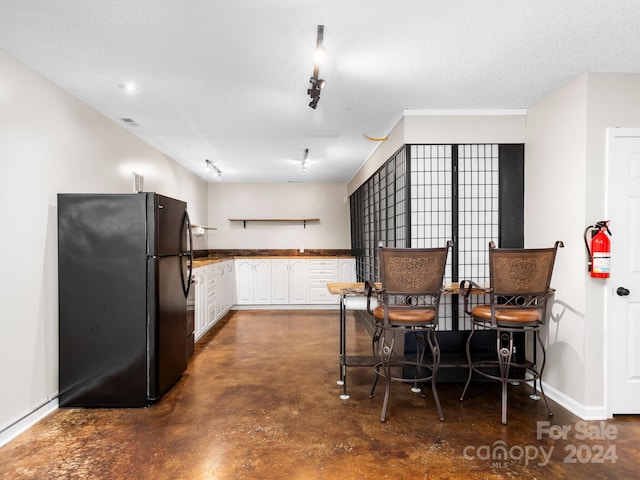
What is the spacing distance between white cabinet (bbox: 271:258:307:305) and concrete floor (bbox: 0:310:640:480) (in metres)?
3.65

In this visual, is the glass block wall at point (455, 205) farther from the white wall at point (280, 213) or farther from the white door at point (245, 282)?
the white wall at point (280, 213)

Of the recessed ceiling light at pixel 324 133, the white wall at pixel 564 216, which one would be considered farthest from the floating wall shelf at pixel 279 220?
the white wall at pixel 564 216

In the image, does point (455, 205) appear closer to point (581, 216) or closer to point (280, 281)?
point (581, 216)

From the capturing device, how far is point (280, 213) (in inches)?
A: 310

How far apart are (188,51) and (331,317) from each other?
15.7ft

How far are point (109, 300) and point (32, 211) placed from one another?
81cm

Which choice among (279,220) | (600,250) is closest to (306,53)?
(600,250)

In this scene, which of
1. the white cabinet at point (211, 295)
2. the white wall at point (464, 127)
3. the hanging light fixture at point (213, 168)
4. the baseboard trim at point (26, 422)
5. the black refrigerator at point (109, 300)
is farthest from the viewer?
the hanging light fixture at point (213, 168)

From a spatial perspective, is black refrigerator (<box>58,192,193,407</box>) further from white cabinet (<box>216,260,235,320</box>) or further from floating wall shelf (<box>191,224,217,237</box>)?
floating wall shelf (<box>191,224,217,237</box>)

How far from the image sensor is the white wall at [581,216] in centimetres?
279

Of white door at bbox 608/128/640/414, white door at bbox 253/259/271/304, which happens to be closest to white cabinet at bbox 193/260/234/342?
white door at bbox 253/259/271/304

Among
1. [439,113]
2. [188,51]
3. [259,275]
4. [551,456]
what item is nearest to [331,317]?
[259,275]

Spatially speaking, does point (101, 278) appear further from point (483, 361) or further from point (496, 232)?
point (496, 232)

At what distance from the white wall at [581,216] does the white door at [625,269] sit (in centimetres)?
7
